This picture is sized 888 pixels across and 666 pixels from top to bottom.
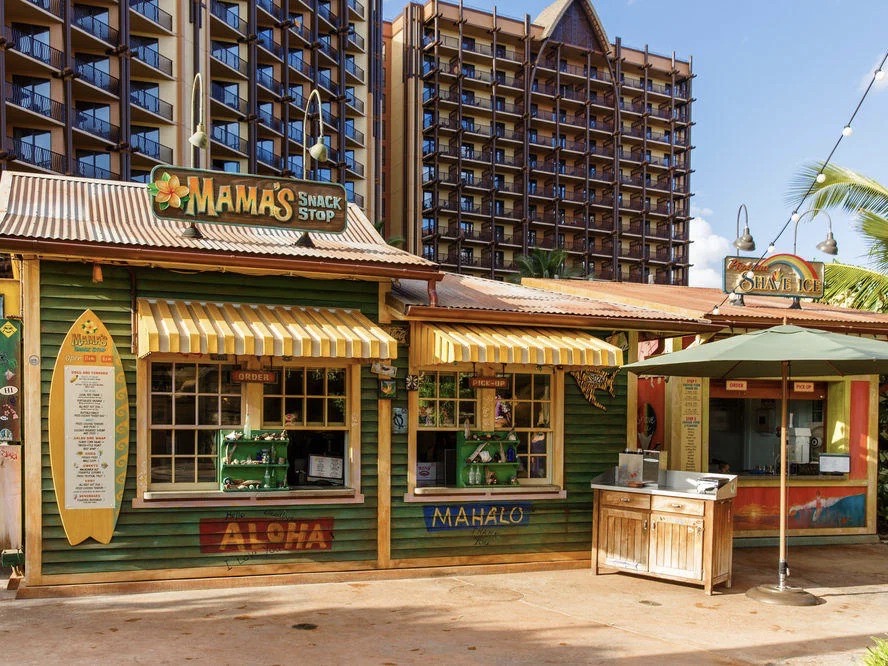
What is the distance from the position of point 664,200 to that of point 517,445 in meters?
68.0

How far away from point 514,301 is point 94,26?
33.1m

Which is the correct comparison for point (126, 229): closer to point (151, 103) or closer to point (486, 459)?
point (486, 459)

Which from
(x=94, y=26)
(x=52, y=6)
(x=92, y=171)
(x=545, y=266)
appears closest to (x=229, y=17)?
(x=94, y=26)

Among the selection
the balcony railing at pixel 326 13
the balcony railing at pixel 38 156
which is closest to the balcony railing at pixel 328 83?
the balcony railing at pixel 326 13

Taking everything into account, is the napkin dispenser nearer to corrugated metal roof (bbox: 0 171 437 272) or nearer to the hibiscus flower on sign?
corrugated metal roof (bbox: 0 171 437 272)

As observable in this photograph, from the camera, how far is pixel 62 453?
8.23 meters

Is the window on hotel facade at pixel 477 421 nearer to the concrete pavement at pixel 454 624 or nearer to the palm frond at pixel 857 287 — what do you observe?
the concrete pavement at pixel 454 624

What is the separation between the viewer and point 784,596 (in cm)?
862

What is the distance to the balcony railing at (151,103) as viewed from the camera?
37.7 m

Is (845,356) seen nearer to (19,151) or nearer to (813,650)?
(813,650)

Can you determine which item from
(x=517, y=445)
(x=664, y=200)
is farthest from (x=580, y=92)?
(x=517, y=445)

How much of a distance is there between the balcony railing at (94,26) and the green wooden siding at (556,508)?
33.1 m

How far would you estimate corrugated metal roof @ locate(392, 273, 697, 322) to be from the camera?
32.4ft

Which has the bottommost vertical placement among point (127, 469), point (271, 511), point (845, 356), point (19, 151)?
point (271, 511)
